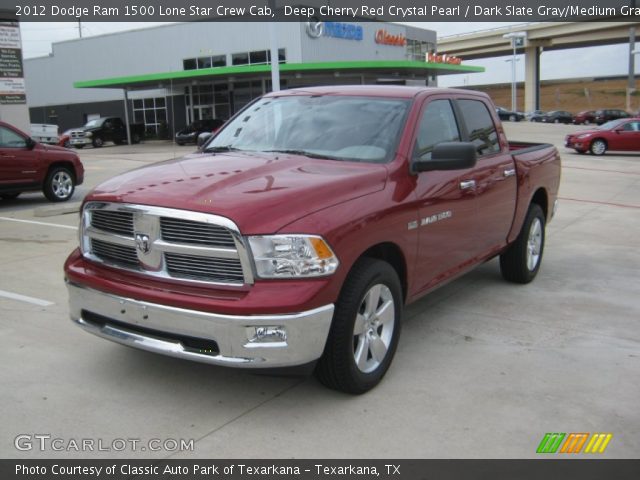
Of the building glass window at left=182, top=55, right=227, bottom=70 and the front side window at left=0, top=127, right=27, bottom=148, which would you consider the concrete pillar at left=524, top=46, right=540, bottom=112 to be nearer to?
the building glass window at left=182, top=55, right=227, bottom=70

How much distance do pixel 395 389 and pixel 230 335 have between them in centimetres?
127

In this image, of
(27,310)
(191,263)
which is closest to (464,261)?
(191,263)

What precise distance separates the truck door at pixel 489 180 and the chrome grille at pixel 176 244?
2.46 m

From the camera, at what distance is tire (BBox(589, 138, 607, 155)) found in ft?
83.5

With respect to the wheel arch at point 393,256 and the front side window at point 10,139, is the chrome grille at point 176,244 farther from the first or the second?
the front side window at point 10,139

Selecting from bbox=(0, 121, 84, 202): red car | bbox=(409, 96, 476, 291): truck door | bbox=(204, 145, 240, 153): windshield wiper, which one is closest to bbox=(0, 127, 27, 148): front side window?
bbox=(0, 121, 84, 202): red car

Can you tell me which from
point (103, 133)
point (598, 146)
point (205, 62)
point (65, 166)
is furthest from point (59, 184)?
point (205, 62)

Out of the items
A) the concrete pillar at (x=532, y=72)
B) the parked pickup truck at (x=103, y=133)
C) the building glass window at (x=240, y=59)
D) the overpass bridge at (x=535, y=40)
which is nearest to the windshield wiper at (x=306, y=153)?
the parked pickup truck at (x=103, y=133)

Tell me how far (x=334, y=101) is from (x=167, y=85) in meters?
40.1

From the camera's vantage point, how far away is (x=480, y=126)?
5.66 meters

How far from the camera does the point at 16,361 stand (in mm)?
4441

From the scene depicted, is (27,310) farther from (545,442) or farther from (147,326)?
(545,442)

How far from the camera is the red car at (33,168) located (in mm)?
11750

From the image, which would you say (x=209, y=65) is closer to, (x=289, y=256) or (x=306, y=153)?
(x=306, y=153)
